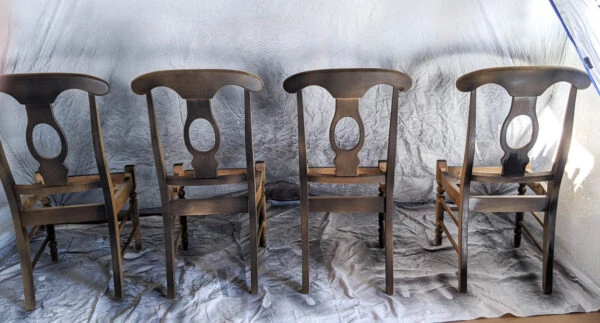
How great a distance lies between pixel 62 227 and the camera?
8.25 feet

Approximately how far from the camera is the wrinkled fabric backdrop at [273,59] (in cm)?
223

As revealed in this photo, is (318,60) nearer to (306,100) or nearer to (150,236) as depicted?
(306,100)

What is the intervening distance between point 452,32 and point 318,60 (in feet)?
2.57

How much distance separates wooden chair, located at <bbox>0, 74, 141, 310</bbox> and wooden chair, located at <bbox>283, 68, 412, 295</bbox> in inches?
31.3

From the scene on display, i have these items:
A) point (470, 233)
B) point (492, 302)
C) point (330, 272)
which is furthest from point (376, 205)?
point (470, 233)

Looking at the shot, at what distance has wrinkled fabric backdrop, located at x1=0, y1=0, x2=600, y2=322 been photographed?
223 cm

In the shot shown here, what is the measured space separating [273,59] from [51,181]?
50.4 inches

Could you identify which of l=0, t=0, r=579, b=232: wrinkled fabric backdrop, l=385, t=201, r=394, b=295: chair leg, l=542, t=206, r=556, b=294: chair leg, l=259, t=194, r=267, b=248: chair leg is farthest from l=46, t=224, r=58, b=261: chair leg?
l=542, t=206, r=556, b=294: chair leg

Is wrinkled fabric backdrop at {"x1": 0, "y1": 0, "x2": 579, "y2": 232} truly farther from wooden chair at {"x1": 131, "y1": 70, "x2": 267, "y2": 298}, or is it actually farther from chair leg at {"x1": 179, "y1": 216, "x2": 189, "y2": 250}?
wooden chair at {"x1": 131, "y1": 70, "x2": 267, "y2": 298}

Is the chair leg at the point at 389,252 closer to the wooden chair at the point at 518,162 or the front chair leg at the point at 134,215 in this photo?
the wooden chair at the point at 518,162

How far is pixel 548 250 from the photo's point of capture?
180 centimetres

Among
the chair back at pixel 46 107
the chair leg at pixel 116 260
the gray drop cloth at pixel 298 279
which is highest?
the chair back at pixel 46 107

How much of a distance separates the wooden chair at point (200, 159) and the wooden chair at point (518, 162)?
0.89 metres

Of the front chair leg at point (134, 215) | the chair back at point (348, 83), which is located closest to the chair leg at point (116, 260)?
the front chair leg at point (134, 215)
